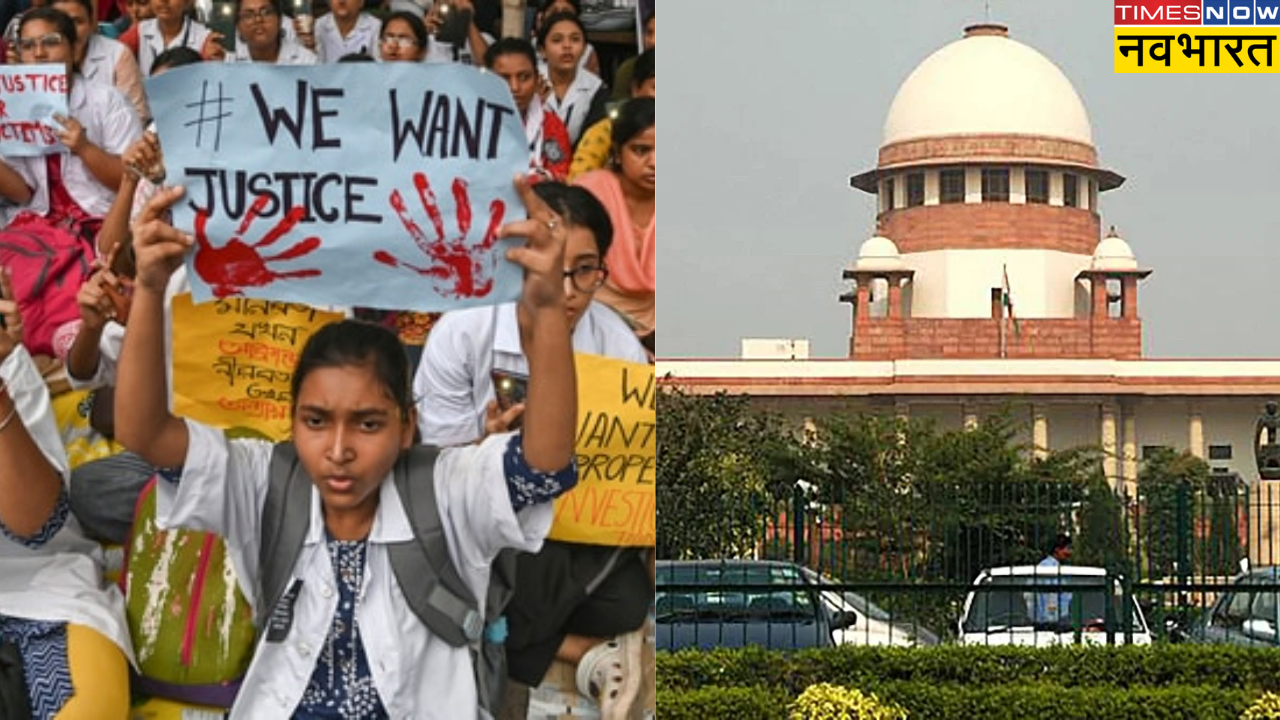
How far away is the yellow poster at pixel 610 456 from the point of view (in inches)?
160

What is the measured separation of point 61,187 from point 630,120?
108 centimetres

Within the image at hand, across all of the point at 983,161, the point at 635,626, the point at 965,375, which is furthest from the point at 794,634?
the point at 983,161

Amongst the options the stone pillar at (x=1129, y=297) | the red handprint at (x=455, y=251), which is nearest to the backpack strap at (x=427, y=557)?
the red handprint at (x=455, y=251)

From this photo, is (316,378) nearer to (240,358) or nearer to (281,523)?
(240,358)

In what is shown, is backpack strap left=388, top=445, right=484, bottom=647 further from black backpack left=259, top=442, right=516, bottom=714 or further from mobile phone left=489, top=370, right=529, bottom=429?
mobile phone left=489, top=370, right=529, bottom=429

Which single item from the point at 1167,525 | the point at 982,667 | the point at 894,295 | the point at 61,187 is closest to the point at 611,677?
the point at 61,187

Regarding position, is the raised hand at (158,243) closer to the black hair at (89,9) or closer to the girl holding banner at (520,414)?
the black hair at (89,9)

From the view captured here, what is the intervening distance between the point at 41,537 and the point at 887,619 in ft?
35.6

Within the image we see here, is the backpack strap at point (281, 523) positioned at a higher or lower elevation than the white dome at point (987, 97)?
lower

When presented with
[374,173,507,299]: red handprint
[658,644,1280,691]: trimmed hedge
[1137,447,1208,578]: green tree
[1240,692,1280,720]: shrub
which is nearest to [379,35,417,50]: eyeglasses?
[374,173,507,299]: red handprint

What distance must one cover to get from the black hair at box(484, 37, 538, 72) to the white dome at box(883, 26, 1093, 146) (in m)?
48.5

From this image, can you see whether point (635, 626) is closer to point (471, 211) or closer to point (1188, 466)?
point (471, 211)

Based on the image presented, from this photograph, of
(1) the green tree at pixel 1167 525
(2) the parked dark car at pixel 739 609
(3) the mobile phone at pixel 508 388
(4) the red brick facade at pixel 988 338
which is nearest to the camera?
(3) the mobile phone at pixel 508 388

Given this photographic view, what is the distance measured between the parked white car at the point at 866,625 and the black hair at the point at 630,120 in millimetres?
9168
